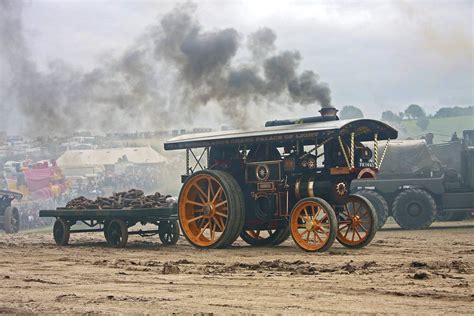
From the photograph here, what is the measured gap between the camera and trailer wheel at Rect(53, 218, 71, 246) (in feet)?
66.2

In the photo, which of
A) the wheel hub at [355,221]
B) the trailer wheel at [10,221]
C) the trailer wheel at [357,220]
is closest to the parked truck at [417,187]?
the trailer wheel at [357,220]

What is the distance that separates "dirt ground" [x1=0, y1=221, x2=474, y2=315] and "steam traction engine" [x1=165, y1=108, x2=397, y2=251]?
50 centimetres

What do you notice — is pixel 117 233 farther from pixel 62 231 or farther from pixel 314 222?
pixel 314 222

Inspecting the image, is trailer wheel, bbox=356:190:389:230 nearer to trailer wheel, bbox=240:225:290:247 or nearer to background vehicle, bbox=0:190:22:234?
trailer wheel, bbox=240:225:290:247

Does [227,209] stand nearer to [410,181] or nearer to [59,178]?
[410,181]

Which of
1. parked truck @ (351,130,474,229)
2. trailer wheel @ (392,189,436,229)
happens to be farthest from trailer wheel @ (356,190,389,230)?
trailer wheel @ (392,189,436,229)

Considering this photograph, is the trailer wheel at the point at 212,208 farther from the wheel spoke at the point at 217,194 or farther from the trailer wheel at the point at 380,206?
the trailer wheel at the point at 380,206

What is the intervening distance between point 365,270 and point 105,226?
8.07m

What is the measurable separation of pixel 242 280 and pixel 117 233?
24.9ft

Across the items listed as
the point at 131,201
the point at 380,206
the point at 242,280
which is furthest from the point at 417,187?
the point at 242,280

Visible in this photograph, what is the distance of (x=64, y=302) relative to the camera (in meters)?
10.5

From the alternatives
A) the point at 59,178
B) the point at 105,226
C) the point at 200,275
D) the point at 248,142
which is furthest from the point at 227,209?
the point at 59,178

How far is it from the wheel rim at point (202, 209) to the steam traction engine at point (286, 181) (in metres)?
0.02

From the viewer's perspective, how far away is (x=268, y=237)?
63.6 feet
